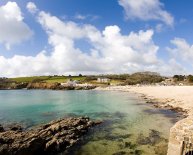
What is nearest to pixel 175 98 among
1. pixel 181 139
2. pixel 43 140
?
pixel 43 140

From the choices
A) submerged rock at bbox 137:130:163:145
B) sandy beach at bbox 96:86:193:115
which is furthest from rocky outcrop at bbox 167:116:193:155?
sandy beach at bbox 96:86:193:115

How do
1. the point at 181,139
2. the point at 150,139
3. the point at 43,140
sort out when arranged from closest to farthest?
1. the point at 181,139
2. the point at 43,140
3. the point at 150,139

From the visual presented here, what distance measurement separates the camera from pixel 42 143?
840 inches

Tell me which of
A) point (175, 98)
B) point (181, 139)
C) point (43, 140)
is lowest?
point (43, 140)

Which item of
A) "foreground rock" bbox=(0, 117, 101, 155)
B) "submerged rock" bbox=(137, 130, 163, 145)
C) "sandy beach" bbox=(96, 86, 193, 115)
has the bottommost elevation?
"submerged rock" bbox=(137, 130, 163, 145)

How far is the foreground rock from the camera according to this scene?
1922 cm

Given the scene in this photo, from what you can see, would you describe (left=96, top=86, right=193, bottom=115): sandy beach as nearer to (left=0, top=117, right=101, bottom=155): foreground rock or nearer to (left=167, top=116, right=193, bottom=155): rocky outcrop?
(left=0, top=117, right=101, bottom=155): foreground rock

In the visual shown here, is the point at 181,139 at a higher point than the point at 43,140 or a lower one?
higher

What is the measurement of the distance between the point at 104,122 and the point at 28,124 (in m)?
10.7

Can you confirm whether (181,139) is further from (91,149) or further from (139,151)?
(91,149)

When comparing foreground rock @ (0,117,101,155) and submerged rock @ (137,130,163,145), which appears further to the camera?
submerged rock @ (137,130,163,145)

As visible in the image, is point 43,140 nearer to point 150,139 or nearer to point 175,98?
point 150,139

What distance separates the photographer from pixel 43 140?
22.0 m

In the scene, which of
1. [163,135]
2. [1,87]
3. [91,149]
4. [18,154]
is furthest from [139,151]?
[1,87]
